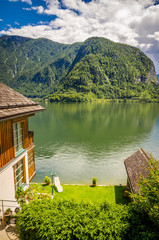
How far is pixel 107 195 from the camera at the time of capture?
53.8ft

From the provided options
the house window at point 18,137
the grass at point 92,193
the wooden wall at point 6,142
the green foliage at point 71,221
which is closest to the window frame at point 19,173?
the house window at point 18,137

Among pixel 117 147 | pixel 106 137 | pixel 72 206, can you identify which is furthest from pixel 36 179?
pixel 106 137

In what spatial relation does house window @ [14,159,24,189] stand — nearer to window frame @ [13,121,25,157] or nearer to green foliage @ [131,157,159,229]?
window frame @ [13,121,25,157]

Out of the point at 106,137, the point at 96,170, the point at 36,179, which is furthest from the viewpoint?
the point at 106,137

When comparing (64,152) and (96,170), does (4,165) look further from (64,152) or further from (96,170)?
(64,152)

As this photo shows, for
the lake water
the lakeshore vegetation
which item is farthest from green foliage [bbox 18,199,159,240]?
the lake water

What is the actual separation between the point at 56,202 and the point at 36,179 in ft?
51.0

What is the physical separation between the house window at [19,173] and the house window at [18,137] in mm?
983

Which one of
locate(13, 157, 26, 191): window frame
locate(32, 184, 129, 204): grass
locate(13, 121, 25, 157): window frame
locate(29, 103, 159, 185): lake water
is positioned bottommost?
locate(29, 103, 159, 185): lake water

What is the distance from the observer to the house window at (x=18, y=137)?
10.6 m

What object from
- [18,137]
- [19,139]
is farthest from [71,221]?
[19,139]

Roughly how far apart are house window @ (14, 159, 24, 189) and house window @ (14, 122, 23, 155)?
98 cm

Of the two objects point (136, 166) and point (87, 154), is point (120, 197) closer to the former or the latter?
point (136, 166)

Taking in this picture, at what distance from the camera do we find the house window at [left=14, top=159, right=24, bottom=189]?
10.6 m
